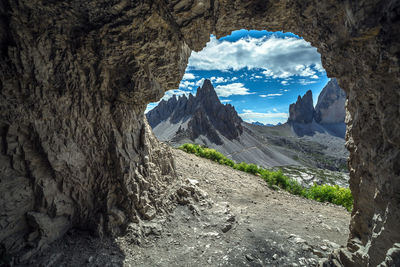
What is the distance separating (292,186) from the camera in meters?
16.9

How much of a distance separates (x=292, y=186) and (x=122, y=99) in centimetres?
1543

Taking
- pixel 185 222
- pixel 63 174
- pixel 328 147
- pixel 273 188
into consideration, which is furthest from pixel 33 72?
pixel 328 147

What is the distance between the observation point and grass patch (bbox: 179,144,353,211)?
14.2 m

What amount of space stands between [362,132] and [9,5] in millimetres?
11024

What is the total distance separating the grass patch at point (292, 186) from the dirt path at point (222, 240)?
1.94m

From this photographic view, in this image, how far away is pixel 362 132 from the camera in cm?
523

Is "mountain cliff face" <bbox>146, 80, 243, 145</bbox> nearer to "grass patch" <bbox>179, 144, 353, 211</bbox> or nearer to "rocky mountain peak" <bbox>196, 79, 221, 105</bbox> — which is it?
"rocky mountain peak" <bbox>196, 79, 221, 105</bbox>

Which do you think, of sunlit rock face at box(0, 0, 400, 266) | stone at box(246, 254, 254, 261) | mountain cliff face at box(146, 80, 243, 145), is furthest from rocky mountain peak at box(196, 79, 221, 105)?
stone at box(246, 254, 254, 261)

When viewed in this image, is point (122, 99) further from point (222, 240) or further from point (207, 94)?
point (207, 94)

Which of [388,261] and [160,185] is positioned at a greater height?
[388,261]

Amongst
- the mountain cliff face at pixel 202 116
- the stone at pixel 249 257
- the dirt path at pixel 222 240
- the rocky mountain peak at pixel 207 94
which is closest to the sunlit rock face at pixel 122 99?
the dirt path at pixel 222 240

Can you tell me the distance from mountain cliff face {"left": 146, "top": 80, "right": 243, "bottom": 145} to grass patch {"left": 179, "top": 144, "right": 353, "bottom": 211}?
77374 mm

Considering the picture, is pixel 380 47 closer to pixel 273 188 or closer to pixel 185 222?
pixel 185 222

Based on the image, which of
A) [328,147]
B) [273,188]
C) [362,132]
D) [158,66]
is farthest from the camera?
[328,147]
